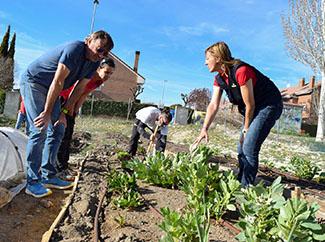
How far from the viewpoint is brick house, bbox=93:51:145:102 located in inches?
1120

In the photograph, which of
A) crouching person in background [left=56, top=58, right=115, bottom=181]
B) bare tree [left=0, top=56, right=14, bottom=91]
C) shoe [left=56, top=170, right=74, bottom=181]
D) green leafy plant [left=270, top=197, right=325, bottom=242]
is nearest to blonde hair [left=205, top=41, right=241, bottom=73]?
crouching person in background [left=56, top=58, right=115, bottom=181]

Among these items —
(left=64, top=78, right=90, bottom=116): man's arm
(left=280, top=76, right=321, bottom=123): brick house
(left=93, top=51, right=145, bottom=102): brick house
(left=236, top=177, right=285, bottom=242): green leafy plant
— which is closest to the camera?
(left=236, top=177, right=285, bottom=242): green leafy plant

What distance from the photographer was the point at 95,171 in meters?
3.70

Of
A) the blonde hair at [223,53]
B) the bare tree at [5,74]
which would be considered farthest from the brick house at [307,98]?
the bare tree at [5,74]

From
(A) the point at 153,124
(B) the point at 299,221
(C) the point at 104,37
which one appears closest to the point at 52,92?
(C) the point at 104,37

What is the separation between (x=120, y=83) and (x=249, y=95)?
26921 millimetres

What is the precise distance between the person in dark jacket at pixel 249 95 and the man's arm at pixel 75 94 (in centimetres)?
146

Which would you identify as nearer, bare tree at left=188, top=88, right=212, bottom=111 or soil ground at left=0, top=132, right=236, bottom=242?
soil ground at left=0, top=132, right=236, bottom=242

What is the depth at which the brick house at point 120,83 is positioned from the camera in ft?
93.4

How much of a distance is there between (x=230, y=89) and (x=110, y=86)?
2670 cm

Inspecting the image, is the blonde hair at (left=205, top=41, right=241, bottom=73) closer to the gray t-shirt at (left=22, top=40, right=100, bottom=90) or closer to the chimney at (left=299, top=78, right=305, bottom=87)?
the gray t-shirt at (left=22, top=40, right=100, bottom=90)

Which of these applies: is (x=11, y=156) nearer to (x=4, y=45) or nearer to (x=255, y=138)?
(x=255, y=138)

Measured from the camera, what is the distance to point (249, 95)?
2.57 metres

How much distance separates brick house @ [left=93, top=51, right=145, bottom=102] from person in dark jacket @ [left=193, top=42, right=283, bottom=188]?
1044 inches
